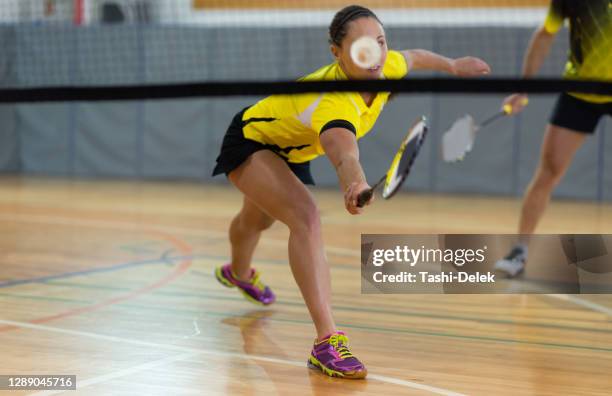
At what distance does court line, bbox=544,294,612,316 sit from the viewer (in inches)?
188

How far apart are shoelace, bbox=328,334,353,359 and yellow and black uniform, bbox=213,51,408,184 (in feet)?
2.66

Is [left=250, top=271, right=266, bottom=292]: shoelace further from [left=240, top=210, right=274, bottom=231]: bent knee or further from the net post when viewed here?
the net post

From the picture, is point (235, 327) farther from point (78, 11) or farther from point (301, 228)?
point (78, 11)

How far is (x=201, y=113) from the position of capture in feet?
41.6

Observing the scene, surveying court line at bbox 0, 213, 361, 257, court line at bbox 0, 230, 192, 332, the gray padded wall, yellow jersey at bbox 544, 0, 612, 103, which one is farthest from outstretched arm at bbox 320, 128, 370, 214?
the gray padded wall

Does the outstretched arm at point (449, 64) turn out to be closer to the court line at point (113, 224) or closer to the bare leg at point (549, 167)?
the bare leg at point (549, 167)

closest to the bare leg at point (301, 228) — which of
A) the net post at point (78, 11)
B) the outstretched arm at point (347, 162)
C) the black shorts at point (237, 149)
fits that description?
the black shorts at point (237, 149)

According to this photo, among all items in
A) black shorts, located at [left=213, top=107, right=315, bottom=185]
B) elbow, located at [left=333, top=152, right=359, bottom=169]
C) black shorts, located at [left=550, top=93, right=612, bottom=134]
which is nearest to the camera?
elbow, located at [left=333, top=152, right=359, bottom=169]

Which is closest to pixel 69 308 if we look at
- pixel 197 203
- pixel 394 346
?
pixel 394 346

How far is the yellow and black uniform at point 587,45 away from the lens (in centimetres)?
521

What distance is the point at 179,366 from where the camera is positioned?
143 inches

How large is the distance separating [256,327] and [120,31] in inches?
360

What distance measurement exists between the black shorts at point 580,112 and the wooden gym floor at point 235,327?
1049 mm

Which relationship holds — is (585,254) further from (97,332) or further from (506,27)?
(506,27)
